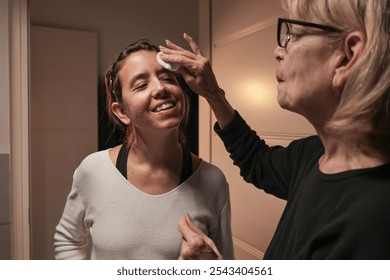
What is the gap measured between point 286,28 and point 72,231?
1.95ft

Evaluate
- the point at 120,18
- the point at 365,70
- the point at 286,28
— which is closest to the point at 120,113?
the point at 286,28

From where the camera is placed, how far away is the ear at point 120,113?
0.77m

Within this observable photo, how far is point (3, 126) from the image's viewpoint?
1258mm

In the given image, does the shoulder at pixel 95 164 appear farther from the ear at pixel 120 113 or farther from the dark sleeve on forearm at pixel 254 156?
the dark sleeve on forearm at pixel 254 156

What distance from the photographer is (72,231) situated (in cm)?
77

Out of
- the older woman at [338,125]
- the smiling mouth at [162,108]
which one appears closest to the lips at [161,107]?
the smiling mouth at [162,108]

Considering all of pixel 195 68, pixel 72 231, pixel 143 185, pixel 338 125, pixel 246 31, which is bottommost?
pixel 72 231

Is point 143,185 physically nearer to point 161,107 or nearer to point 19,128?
point 161,107

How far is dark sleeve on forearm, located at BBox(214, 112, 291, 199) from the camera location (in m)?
0.68

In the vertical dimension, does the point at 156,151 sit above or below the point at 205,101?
below

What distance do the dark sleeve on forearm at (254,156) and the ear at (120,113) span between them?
20 cm

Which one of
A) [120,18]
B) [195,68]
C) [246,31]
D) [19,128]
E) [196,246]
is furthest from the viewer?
[120,18]

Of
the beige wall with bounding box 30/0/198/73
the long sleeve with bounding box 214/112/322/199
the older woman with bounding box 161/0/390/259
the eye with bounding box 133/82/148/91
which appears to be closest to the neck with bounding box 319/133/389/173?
the older woman with bounding box 161/0/390/259
